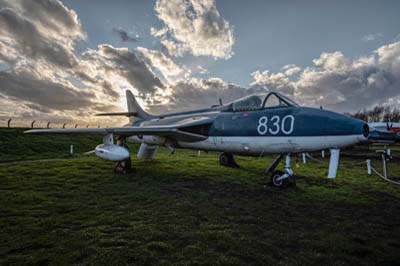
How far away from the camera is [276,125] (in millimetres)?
6797

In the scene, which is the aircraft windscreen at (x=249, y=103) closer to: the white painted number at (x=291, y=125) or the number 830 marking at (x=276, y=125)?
the number 830 marking at (x=276, y=125)

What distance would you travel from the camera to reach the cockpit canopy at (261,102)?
728 cm

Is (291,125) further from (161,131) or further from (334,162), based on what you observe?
(161,131)

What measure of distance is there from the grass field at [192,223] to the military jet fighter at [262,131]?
1180 mm

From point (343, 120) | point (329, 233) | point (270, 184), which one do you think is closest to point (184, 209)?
point (329, 233)

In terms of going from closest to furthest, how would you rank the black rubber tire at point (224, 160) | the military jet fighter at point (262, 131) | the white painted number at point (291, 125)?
the military jet fighter at point (262, 131) → the white painted number at point (291, 125) → the black rubber tire at point (224, 160)

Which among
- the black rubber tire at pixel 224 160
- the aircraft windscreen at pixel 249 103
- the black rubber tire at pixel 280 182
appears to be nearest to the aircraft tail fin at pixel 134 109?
the black rubber tire at pixel 224 160

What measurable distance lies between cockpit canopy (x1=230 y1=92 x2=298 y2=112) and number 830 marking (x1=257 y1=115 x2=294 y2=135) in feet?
1.92

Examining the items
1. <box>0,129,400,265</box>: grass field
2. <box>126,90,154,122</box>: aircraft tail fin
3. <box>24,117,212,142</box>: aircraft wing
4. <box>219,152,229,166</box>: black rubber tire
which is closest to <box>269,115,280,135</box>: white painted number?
<box>0,129,400,265</box>: grass field

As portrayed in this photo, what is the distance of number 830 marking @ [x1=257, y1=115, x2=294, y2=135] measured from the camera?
652 centimetres

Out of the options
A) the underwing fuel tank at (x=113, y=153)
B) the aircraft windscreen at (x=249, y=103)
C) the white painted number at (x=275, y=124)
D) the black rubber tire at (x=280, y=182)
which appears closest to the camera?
the white painted number at (x=275, y=124)

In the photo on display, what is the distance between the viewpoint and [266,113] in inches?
286

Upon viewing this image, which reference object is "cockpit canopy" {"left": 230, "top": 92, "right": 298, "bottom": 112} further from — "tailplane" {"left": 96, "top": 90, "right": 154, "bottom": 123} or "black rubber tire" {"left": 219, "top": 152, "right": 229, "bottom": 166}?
"tailplane" {"left": 96, "top": 90, "right": 154, "bottom": 123}

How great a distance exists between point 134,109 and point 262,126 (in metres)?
11.4
